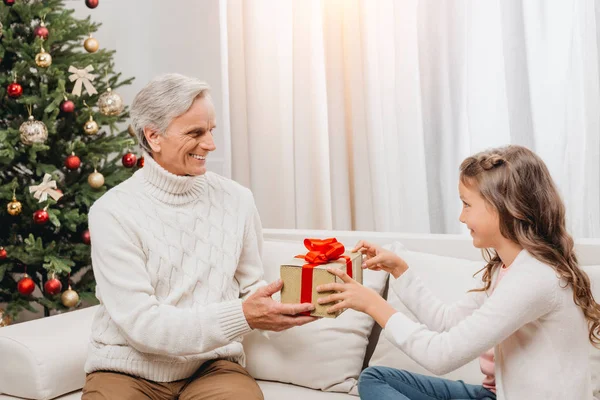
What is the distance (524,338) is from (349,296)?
0.40 m

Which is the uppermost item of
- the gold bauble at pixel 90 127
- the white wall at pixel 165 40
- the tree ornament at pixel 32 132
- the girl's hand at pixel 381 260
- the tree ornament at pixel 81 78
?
the white wall at pixel 165 40

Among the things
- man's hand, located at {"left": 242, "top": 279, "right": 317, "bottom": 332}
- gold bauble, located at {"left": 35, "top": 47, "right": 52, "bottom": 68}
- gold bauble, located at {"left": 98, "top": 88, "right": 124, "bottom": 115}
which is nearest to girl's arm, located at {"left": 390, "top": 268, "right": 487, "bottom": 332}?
man's hand, located at {"left": 242, "top": 279, "right": 317, "bottom": 332}

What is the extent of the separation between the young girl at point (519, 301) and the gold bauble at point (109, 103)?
1.77m

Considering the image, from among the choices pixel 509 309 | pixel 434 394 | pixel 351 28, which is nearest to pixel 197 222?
pixel 434 394

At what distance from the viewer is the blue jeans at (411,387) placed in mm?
1679

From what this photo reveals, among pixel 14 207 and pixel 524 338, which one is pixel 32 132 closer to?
pixel 14 207

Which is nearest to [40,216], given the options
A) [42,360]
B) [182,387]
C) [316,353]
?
[42,360]

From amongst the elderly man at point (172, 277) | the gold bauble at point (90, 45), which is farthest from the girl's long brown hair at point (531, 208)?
the gold bauble at point (90, 45)

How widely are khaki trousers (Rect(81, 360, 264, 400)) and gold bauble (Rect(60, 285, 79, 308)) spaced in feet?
3.55

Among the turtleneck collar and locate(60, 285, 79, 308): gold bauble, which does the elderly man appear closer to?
the turtleneck collar

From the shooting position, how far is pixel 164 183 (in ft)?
6.19

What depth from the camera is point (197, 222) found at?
1915mm

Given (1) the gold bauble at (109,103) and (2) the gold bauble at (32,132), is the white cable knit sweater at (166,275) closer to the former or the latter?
(2) the gold bauble at (32,132)

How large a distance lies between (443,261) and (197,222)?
78 cm
